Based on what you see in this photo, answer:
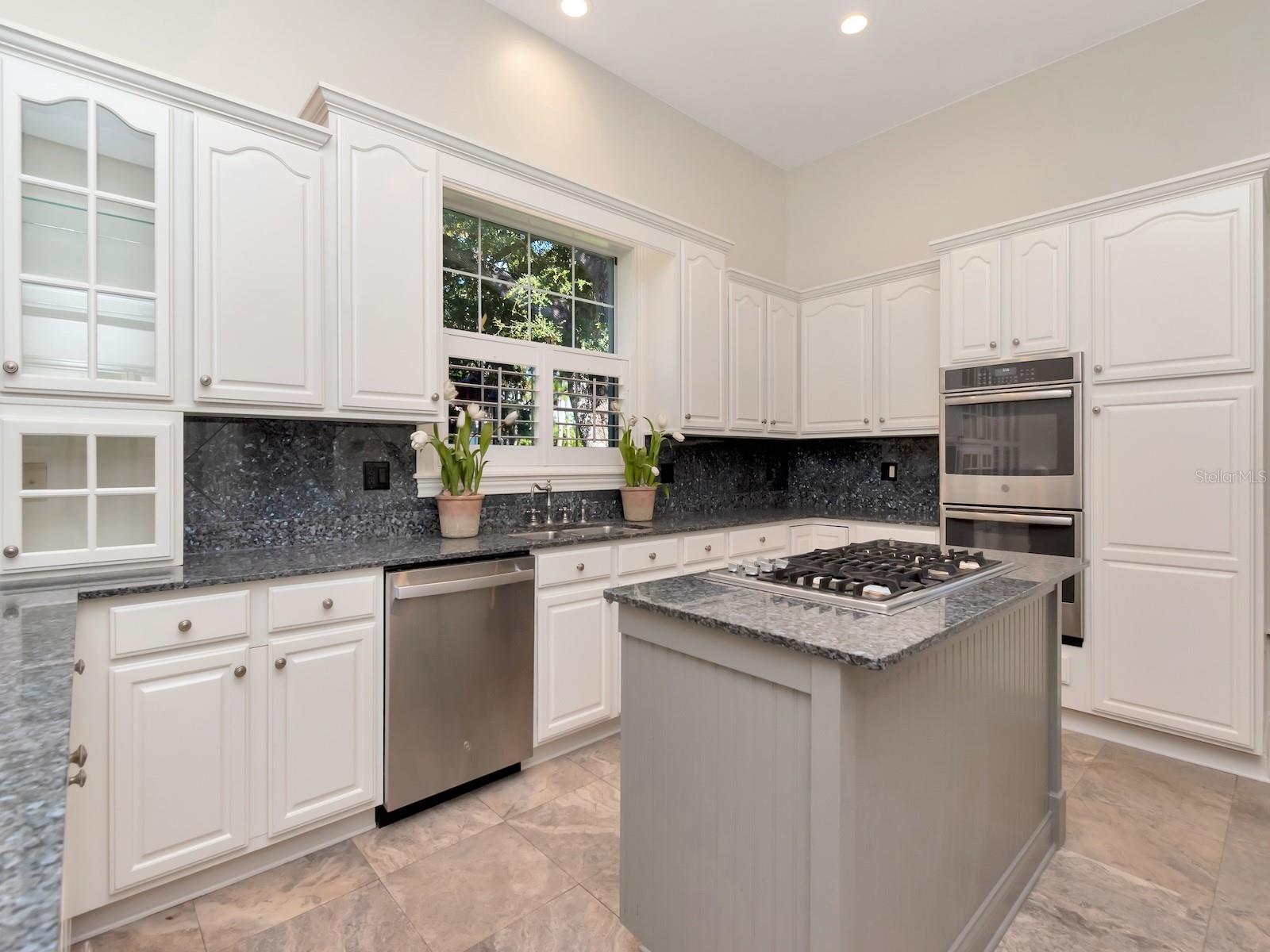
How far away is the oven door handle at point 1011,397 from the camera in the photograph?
2832 mm

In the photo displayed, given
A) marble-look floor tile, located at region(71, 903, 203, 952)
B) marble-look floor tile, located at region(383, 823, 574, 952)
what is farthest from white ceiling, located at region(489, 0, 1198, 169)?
marble-look floor tile, located at region(71, 903, 203, 952)

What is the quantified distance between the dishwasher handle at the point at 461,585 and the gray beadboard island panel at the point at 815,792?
861 mm

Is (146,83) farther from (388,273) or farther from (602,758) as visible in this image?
(602,758)

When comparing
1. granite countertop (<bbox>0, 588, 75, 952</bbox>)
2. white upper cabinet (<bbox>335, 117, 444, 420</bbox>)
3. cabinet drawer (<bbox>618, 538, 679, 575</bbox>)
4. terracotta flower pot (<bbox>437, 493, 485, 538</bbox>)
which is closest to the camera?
granite countertop (<bbox>0, 588, 75, 952</bbox>)

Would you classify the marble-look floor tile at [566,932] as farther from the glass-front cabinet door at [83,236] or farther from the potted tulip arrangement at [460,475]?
the glass-front cabinet door at [83,236]

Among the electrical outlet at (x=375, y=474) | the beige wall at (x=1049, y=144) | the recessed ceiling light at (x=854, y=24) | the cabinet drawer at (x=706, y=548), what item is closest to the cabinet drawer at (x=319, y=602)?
the electrical outlet at (x=375, y=474)

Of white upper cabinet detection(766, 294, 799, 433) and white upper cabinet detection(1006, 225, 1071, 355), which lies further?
white upper cabinet detection(766, 294, 799, 433)

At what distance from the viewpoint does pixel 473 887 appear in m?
1.81

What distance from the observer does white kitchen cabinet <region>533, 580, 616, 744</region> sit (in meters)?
2.47

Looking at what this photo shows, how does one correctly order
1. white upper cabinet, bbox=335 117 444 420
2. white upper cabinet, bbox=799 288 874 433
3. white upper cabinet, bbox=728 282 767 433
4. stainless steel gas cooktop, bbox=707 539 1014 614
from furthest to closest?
white upper cabinet, bbox=799 288 874 433 < white upper cabinet, bbox=728 282 767 433 < white upper cabinet, bbox=335 117 444 420 < stainless steel gas cooktop, bbox=707 539 1014 614

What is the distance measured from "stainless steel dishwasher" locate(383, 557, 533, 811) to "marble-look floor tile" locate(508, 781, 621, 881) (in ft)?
0.87

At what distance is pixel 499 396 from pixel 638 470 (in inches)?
32.7

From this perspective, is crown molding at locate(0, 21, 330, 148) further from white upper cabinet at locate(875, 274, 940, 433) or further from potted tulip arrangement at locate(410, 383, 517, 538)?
white upper cabinet at locate(875, 274, 940, 433)

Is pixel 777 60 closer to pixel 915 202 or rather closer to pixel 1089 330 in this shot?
pixel 915 202
